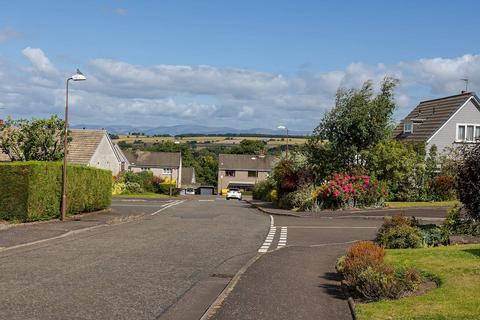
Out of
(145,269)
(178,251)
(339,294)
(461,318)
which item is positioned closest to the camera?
(461,318)

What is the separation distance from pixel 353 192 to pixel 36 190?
1718cm

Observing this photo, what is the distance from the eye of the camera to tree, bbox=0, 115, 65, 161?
1544 inches

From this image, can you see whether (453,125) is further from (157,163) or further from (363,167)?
(157,163)

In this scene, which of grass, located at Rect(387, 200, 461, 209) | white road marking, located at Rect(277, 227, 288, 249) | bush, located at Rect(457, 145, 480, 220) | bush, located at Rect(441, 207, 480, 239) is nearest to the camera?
bush, located at Rect(457, 145, 480, 220)

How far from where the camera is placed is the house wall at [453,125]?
46.7 meters

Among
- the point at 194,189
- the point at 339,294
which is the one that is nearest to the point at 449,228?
the point at 339,294

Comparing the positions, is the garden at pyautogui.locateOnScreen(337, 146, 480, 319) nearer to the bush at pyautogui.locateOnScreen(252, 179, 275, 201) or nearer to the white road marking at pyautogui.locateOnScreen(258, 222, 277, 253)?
the white road marking at pyautogui.locateOnScreen(258, 222, 277, 253)

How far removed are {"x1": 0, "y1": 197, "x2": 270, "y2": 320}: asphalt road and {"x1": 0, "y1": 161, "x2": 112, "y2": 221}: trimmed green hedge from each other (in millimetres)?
3301

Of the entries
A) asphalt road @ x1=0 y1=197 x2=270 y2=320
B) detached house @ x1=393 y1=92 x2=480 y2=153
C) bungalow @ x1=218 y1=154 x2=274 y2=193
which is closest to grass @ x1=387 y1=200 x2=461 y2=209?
detached house @ x1=393 y1=92 x2=480 y2=153

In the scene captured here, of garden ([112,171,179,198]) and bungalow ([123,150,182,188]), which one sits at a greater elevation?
bungalow ([123,150,182,188])

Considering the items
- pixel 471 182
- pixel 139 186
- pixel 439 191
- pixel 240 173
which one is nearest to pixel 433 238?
pixel 471 182

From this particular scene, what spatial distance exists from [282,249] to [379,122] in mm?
20065

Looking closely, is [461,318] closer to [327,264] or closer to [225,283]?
[225,283]

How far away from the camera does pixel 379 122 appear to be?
119 ft
